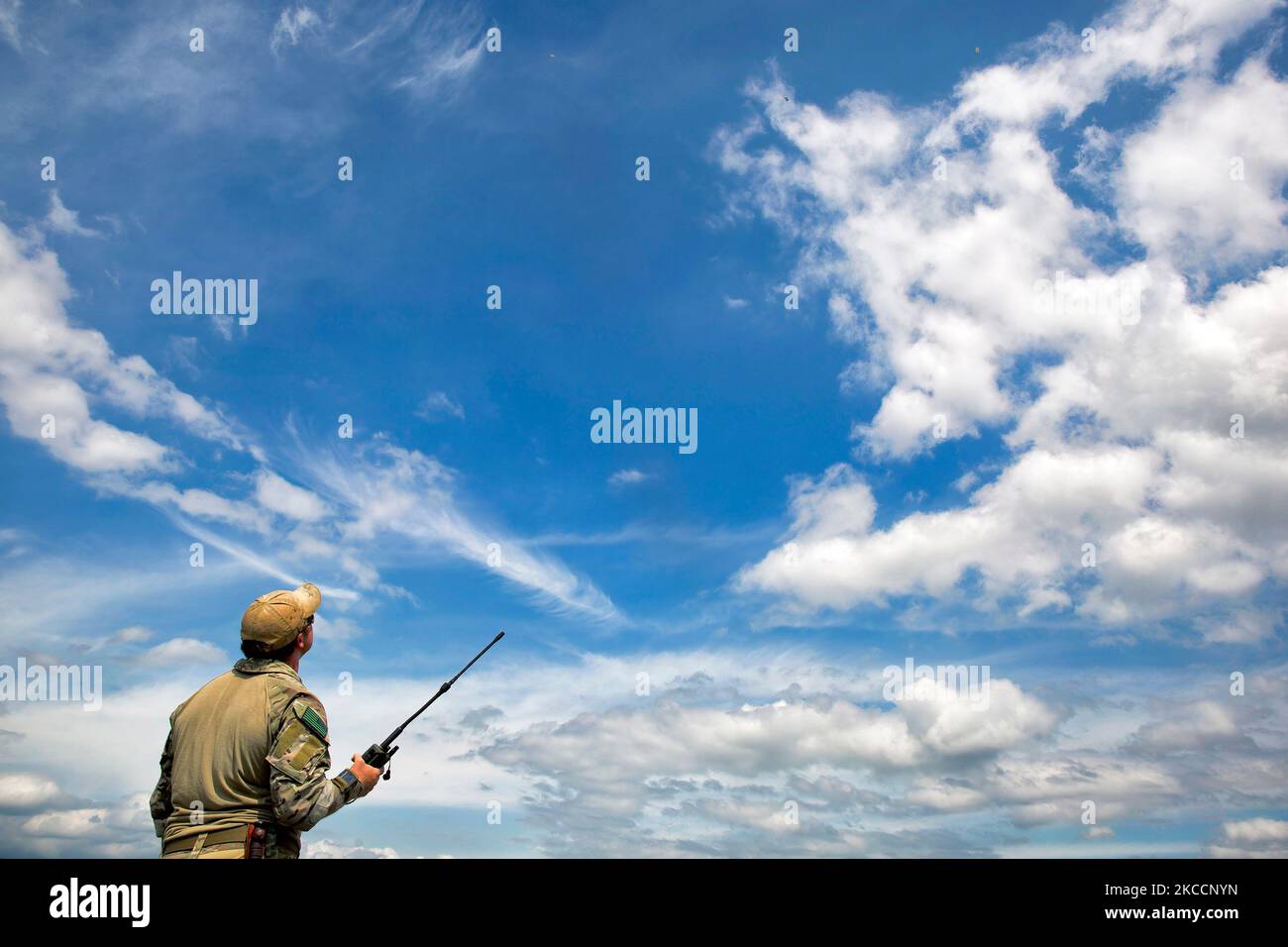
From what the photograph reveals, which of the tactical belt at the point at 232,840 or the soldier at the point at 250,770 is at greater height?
the soldier at the point at 250,770

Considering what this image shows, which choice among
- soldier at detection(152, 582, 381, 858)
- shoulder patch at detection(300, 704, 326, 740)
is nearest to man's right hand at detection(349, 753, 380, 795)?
A: soldier at detection(152, 582, 381, 858)

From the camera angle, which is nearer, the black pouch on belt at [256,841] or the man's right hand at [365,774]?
the black pouch on belt at [256,841]

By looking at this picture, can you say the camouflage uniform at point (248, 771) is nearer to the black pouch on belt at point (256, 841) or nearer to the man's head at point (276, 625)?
the black pouch on belt at point (256, 841)

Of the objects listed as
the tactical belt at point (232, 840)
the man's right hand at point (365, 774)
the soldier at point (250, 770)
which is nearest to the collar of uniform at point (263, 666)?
the soldier at point (250, 770)

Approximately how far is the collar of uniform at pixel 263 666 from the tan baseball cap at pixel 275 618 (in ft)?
0.76

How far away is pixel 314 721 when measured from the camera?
10.8 meters

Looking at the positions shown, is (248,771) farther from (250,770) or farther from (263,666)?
(263,666)

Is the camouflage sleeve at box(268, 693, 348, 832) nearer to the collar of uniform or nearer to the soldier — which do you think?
the soldier

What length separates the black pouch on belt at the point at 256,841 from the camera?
10242mm

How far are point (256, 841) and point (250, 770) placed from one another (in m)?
0.83
